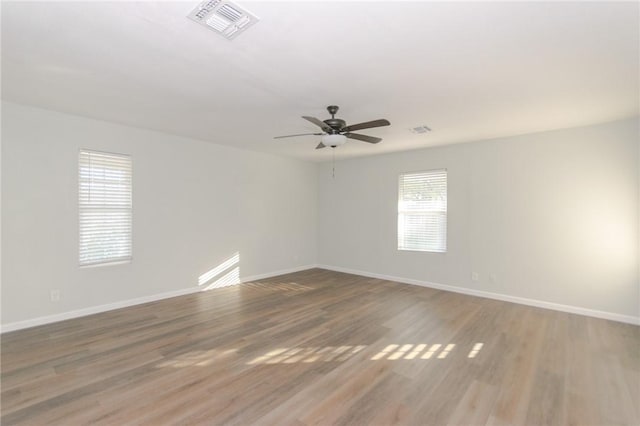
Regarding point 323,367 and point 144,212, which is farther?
point 144,212

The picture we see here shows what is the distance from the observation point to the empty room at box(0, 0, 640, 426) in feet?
6.63

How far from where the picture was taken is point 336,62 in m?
2.40

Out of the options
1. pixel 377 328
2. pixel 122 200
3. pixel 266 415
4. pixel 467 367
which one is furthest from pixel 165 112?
pixel 467 367

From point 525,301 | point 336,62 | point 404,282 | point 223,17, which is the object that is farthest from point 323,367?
point 525,301

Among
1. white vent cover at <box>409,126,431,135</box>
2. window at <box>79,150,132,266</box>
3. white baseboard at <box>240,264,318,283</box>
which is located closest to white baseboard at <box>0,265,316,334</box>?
window at <box>79,150,132,266</box>

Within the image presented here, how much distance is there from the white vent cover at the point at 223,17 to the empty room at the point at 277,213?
2 centimetres

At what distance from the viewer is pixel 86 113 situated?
3.75 metres

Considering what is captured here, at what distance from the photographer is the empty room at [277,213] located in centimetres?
202

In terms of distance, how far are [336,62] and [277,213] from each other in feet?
14.5

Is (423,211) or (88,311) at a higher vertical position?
(423,211)

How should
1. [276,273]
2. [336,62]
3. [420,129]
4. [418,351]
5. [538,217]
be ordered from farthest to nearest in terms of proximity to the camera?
[276,273] < [538,217] < [420,129] < [418,351] < [336,62]

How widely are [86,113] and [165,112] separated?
3.52 feet

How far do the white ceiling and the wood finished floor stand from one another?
8.77 feet

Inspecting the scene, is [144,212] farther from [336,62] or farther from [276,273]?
[336,62]
